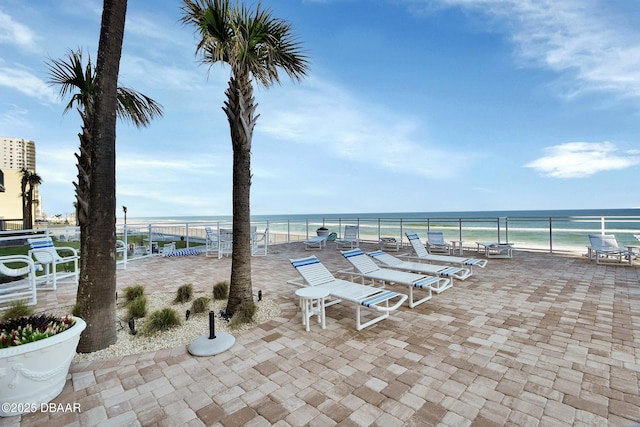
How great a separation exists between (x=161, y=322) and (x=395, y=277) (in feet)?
11.6

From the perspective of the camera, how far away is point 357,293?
12.4 ft

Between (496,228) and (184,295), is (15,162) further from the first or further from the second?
(496,228)

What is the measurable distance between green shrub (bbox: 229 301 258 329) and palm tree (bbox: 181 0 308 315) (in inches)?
7.3

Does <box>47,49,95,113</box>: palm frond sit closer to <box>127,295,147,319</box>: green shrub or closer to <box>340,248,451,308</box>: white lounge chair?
<box>127,295,147,319</box>: green shrub

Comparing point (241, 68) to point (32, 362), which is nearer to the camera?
point (32, 362)

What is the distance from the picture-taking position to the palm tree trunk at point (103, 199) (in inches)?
112

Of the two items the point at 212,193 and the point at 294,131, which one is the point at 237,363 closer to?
the point at 294,131

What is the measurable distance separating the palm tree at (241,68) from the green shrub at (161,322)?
2.45 ft

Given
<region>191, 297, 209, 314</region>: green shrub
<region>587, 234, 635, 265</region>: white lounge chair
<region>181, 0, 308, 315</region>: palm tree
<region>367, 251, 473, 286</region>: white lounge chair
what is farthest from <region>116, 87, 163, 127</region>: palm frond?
<region>587, 234, 635, 265</region>: white lounge chair

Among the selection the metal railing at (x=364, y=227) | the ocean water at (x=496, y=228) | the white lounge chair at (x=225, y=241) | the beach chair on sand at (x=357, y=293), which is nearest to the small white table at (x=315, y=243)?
the ocean water at (x=496, y=228)

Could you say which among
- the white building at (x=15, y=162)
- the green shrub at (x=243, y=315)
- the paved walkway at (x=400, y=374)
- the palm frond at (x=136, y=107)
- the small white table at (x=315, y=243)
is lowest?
the paved walkway at (x=400, y=374)

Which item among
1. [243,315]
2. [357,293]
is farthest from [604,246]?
[243,315]

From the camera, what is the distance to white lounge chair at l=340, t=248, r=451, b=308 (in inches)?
170

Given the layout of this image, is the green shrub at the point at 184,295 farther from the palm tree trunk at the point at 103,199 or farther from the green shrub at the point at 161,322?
the palm tree trunk at the point at 103,199
